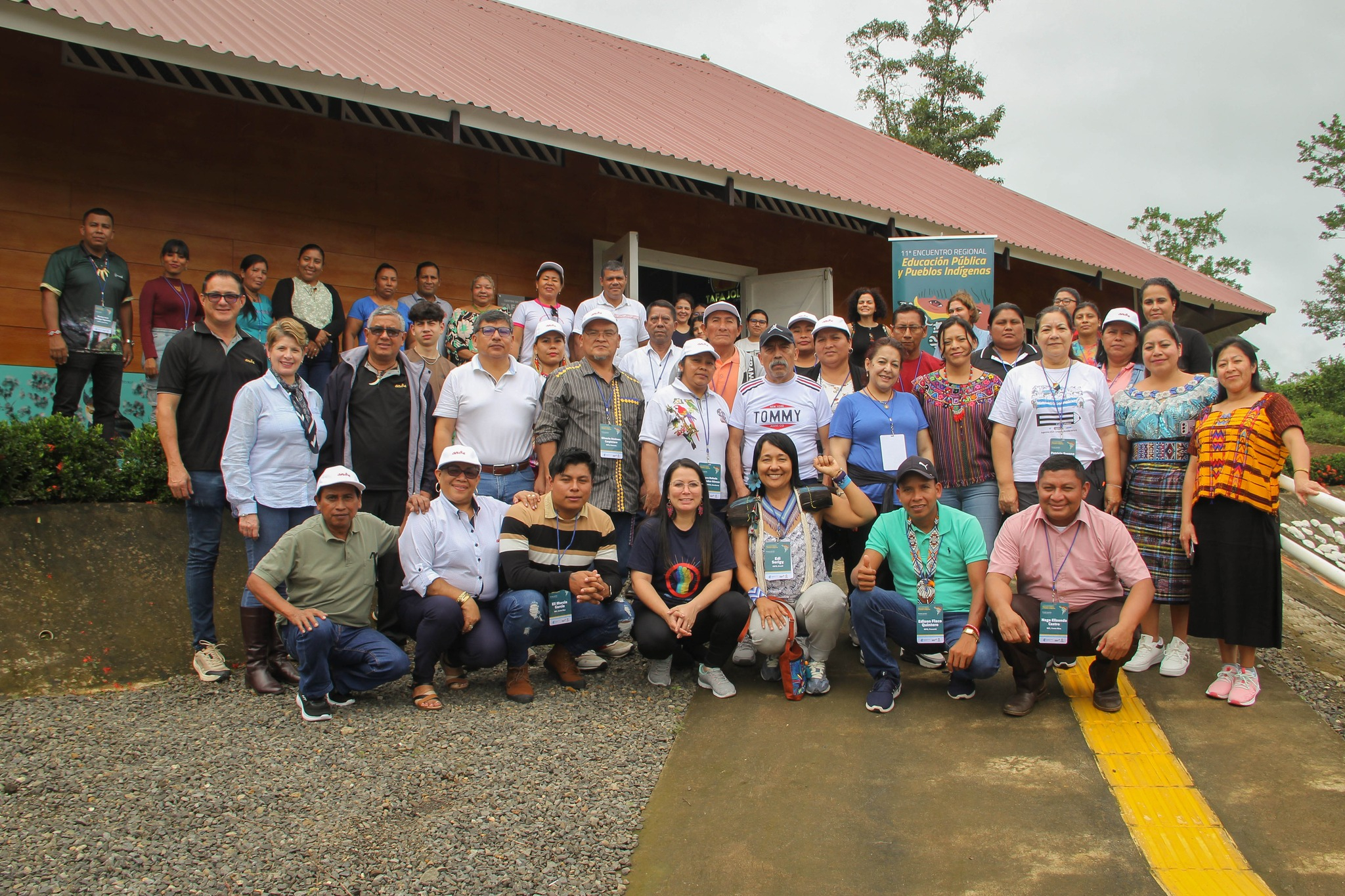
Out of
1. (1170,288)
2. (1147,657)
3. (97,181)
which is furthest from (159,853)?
(1170,288)

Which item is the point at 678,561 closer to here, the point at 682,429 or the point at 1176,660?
the point at 682,429

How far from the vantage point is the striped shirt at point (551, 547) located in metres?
4.68

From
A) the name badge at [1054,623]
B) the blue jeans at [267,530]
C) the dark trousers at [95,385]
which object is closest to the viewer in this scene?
the name badge at [1054,623]

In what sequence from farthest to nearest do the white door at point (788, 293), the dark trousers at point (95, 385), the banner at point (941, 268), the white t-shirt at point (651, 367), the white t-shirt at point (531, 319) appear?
1. the white door at point (788, 293)
2. the banner at point (941, 268)
3. the white t-shirt at point (531, 319)
4. the white t-shirt at point (651, 367)
5. the dark trousers at point (95, 385)

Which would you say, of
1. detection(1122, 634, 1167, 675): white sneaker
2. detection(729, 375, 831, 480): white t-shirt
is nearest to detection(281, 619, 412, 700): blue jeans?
detection(729, 375, 831, 480): white t-shirt

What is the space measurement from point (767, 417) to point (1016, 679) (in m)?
1.92

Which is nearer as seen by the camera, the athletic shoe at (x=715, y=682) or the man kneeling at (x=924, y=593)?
the man kneeling at (x=924, y=593)

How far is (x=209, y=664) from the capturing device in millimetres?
Result: 4812

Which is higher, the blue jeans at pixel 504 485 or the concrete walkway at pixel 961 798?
the blue jeans at pixel 504 485

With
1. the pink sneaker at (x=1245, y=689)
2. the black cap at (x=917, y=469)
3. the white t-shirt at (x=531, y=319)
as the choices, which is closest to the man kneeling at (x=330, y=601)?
the white t-shirt at (x=531, y=319)

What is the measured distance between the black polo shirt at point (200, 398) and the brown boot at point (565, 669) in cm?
206

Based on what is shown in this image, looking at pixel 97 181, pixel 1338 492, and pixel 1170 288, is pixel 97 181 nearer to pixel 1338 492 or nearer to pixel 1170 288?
pixel 1170 288

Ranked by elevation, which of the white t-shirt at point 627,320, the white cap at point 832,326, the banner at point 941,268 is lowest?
the white cap at point 832,326

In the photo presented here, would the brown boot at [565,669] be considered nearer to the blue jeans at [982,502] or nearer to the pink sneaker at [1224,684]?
the blue jeans at [982,502]
